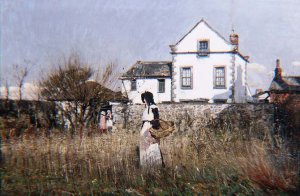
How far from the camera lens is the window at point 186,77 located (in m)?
23.1

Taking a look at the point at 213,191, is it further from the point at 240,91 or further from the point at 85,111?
the point at 240,91

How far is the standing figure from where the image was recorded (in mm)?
6070

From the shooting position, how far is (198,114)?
16.0m

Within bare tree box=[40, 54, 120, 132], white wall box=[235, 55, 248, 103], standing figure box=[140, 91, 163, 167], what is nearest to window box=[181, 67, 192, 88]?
white wall box=[235, 55, 248, 103]

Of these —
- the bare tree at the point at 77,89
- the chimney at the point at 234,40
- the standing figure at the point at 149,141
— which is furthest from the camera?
the chimney at the point at 234,40

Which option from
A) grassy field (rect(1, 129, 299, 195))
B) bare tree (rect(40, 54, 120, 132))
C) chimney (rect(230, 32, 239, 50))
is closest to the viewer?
grassy field (rect(1, 129, 299, 195))

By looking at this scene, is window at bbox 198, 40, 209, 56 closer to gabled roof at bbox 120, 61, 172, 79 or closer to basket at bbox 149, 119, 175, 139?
gabled roof at bbox 120, 61, 172, 79

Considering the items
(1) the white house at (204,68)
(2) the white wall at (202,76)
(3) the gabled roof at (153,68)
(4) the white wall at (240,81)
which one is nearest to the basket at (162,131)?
(3) the gabled roof at (153,68)

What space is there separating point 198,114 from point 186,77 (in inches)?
298

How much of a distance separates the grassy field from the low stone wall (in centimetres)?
746

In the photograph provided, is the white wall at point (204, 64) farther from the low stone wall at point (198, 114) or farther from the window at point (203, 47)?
the low stone wall at point (198, 114)

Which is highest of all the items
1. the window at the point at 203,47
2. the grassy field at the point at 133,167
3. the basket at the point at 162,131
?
the window at the point at 203,47

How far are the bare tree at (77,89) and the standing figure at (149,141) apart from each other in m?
Answer: 6.87

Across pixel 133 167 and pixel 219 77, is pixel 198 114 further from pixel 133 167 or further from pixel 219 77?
pixel 133 167
